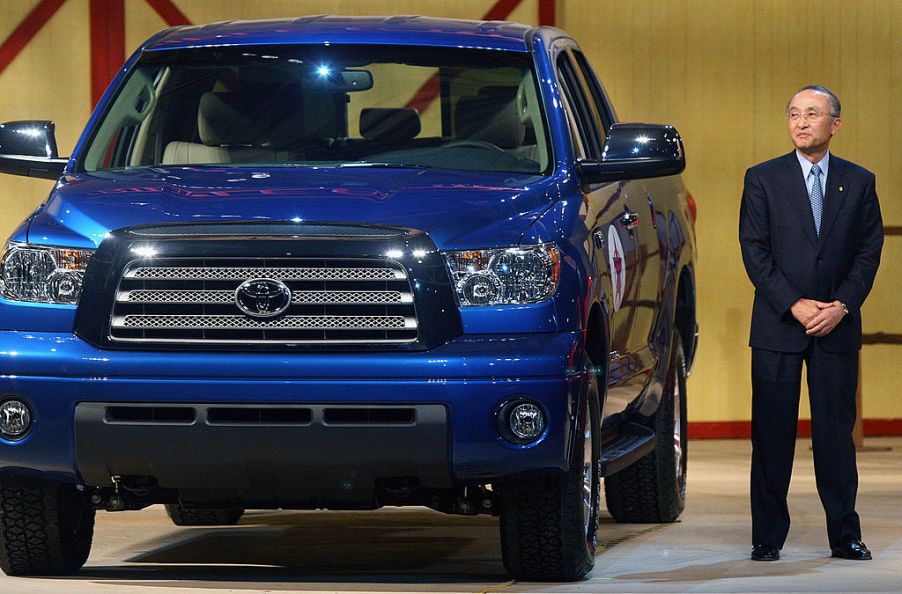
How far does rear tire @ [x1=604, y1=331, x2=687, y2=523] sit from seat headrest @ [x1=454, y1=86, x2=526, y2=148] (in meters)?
1.89

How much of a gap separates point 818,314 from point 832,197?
44cm

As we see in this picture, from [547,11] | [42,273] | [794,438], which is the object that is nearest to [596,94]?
[794,438]

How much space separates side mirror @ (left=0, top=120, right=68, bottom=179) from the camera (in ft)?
24.6

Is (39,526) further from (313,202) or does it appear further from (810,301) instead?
(810,301)

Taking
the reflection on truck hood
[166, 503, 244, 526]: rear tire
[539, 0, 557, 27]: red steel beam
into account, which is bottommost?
[166, 503, 244, 526]: rear tire

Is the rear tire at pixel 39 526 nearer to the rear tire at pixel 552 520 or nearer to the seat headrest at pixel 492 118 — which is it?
the rear tire at pixel 552 520

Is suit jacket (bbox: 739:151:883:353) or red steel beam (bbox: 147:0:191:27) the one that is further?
red steel beam (bbox: 147:0:191:27)

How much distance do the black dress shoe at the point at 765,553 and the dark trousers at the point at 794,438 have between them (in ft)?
0.06

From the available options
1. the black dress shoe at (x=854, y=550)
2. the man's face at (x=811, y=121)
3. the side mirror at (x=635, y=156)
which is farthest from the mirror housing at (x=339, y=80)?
the black dress shoe at (x=854, y=550)

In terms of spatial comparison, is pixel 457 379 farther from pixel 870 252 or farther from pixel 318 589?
pixel 870 252

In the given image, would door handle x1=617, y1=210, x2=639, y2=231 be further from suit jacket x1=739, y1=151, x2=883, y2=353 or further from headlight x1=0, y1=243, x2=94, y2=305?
headlight x1=0, y1=243, x2=94, y2=305

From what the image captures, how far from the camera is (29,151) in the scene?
7520 millimetres

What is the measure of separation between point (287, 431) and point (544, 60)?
79.7 inches

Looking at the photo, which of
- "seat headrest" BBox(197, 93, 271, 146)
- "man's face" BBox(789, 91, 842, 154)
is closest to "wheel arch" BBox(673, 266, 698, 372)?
"man's face" BBox(789, 91, 842, 154)
